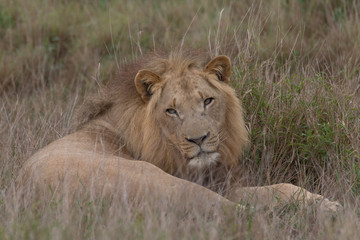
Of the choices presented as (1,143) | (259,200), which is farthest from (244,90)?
(1,143)

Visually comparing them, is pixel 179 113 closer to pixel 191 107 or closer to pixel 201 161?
pixel 191 107

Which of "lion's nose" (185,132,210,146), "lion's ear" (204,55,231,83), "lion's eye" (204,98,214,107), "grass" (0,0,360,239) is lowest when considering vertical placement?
"grass" (0,0,360,239)

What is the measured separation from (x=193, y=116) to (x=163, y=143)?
13.0 inches

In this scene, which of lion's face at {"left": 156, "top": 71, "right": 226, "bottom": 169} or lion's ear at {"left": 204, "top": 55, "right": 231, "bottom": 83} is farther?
lion's ear at {"left": 204, "top": 55, "right": 231, "bottom": 83}

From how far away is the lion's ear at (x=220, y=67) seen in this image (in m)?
4.39

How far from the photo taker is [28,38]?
767 centimetres

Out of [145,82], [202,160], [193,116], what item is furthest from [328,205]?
[145,82]

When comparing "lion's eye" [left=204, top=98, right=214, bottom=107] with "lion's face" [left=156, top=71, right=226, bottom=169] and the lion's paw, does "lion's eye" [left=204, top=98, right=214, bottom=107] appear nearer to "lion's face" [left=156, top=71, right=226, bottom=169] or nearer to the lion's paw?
"lion's face" [left=156, top=71, right=226, bottom=169]

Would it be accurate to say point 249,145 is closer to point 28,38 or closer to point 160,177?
point 160,177

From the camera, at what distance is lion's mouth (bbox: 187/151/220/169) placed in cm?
401

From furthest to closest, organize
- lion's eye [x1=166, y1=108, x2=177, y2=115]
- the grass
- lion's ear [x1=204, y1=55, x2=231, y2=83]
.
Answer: lion's ear [x1=204, y1=55, x2=231, y2=83]
lion's eye [x1=166, y1=108, x2=177, y2=115]
the grass

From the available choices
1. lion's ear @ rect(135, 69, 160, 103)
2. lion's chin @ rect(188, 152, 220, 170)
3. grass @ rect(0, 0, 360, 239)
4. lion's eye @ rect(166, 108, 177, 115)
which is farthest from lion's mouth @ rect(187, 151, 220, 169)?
lion's ear @ rect(135, 69, 160, 103)

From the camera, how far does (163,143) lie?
4301 mm

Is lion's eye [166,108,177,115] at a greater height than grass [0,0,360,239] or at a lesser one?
greater
